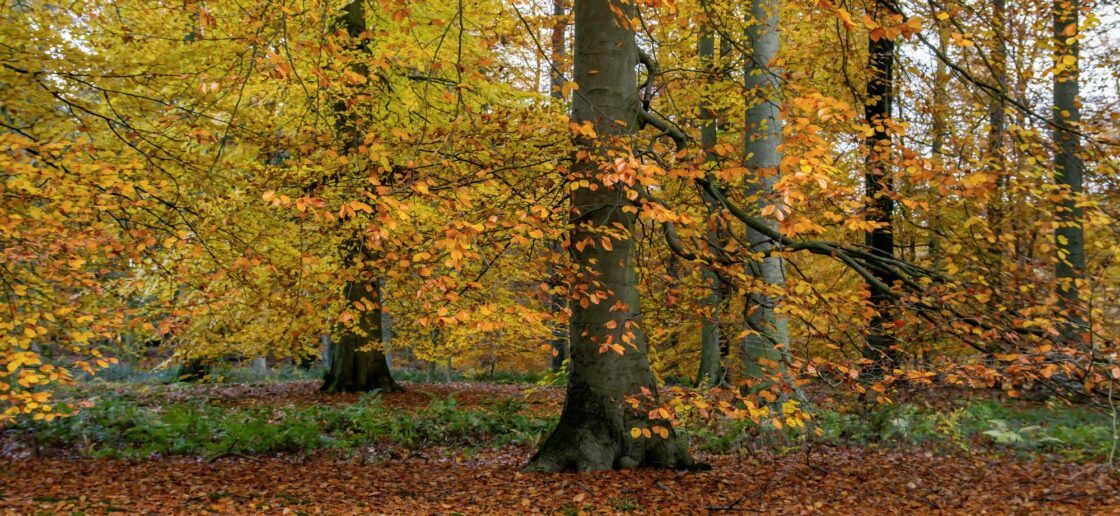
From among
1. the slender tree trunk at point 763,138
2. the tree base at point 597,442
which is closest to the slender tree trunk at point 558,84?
the tree base at point 597,442

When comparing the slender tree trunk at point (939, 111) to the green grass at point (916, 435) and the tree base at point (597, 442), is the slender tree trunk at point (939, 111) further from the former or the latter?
the tree base at point (597, 442)

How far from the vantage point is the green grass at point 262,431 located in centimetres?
751

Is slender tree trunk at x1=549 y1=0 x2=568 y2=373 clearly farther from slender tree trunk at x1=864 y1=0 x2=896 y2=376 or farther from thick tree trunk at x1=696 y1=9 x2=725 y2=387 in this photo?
slender tree trunk at x1=864 y1=0 x2=896 y2=376

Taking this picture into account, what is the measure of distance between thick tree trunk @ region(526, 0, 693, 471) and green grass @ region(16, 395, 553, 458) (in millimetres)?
2905

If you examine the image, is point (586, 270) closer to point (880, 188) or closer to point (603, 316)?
point (603, 316)

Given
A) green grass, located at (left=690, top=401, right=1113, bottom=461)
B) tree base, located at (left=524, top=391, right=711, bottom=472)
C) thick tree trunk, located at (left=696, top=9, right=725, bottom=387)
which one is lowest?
green grass, located at (left=690, top=401, right=1113, bottom=461)

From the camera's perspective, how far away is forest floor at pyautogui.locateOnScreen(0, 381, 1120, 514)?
5.02 metres

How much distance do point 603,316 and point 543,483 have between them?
1377mm

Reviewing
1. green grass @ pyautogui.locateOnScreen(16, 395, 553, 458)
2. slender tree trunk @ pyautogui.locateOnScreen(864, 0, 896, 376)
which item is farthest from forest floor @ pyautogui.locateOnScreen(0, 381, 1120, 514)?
slender tree trunk @ pyautogui.locateOnScreen(864, 0, 896, 376)

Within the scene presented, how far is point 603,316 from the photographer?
554 centimetres

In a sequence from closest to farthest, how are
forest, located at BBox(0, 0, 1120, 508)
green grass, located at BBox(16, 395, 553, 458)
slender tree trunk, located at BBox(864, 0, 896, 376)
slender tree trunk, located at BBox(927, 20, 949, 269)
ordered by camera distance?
forest, located at BBox(0, 0, 1120, 508) < slender tree trunk, located at BBox(864, 0, 896, 376) < slender tree trunk, located at BBox(927, 20, 949, 269) < green grass, located at BBox(16, 395, 553, 458)

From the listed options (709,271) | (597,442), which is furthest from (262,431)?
Answer: (709,271)

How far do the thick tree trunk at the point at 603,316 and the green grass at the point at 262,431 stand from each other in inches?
114

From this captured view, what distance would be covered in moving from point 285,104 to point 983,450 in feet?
34.3
